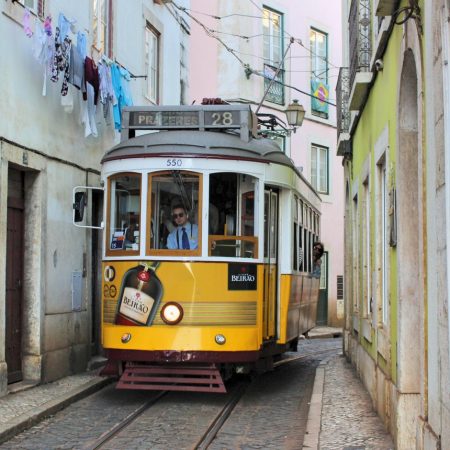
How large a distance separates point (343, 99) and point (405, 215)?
7.99m

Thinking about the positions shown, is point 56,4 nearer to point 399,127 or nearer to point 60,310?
point 60,310

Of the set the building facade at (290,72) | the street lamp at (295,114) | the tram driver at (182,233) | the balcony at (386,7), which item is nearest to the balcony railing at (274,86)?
the building facade at (290,72)

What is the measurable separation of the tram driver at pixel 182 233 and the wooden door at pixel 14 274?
2.13 metres

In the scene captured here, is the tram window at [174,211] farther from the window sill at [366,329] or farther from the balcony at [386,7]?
the balcony at [386,7]

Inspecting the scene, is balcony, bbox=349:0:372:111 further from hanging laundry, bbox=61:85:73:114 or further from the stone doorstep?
the stone doorstep

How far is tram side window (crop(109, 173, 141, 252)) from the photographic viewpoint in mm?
9656

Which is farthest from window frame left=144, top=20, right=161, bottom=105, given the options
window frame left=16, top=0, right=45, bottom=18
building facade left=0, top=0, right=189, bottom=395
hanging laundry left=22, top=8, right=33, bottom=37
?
hanging laundry left=22, top=8, right=33, bottom=37

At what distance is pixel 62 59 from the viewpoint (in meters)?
10.8

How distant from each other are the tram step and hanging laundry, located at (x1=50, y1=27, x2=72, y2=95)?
3667mm

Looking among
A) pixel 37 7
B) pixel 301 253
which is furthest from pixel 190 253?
pixel 37 7

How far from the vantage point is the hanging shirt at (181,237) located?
947 centimetres

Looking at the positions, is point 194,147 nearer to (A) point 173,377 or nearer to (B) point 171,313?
(B) point 171,313

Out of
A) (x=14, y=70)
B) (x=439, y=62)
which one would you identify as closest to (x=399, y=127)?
(x=439, y=62)

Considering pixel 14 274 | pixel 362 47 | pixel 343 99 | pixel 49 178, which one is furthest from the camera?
pixel 343 99
